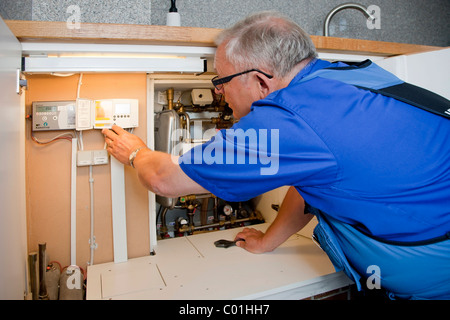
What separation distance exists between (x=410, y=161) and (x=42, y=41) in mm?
863

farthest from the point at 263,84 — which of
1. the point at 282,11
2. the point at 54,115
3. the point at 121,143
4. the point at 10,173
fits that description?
the point at 282,11

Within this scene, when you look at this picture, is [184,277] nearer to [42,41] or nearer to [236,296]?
[236,296]

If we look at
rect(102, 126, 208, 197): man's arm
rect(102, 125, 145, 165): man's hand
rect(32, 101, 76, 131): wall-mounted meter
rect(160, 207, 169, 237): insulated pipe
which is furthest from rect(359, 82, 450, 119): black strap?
rect(160, 207, 169, 237): insulated pipe

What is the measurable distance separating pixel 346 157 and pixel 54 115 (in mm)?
920

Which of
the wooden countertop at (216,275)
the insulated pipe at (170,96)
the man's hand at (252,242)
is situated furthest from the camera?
the insulated pipe at (170,96)

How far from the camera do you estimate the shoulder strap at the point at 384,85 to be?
0.63 metres

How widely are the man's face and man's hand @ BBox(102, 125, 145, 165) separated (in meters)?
0.32

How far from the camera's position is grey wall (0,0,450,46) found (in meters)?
0.90

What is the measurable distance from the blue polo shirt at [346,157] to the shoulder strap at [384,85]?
0.01 meters

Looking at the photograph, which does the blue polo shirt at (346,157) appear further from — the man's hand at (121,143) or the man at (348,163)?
the man's hand at (121,143)

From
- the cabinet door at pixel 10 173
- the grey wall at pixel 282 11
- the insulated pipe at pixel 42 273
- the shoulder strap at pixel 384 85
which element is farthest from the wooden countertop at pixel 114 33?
the insulated pipe at pixel 42 273

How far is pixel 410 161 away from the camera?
1.98ft

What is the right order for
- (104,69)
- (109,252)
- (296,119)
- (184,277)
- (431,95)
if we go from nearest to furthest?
(296,119), (431,95), (104,69), (184,277), (109,252)
